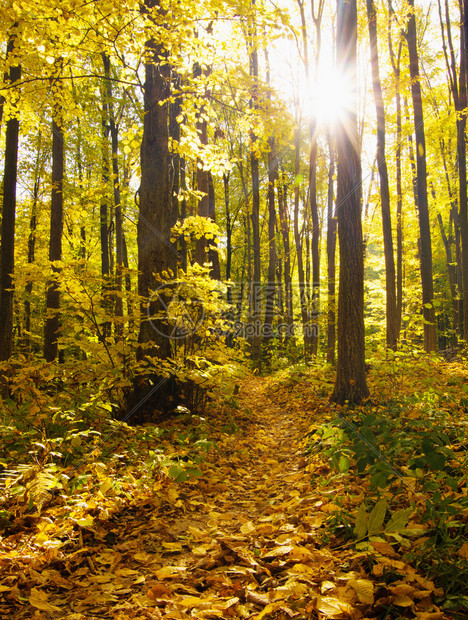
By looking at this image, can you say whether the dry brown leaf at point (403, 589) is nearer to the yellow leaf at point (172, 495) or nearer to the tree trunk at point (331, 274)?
the yellow leaf at point (172, 495)

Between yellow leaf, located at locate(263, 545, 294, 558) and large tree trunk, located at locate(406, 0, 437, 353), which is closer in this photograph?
yellow leaf, located at locate(263, 545, 294, 558)

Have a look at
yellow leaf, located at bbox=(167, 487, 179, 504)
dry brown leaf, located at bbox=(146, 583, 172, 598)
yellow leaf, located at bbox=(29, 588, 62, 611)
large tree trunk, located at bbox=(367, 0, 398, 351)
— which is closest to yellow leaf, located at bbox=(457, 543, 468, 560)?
dry brown leaf, located at bbox=(146, 583, 172, 598)

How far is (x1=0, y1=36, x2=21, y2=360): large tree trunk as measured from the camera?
23.0 feet

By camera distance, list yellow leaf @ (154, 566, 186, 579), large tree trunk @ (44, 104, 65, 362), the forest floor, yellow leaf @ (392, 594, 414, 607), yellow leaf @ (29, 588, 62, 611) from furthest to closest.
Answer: large tree trunk @ (44, 104, 65, 362), yellow leaf @ (154, 566, 186, 579), yellow leaf @ (29, 588, 62, 611), the forest floor, yellow leaf @ (392, 594, 414, 607)

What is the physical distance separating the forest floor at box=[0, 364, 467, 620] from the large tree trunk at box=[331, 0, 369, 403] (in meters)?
2.42

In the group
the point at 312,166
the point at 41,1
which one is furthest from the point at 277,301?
the point at 41,1

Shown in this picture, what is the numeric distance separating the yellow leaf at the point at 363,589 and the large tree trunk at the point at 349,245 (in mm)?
4464

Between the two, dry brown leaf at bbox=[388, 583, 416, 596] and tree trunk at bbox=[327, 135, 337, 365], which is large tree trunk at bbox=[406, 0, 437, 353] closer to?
tree trunk at bbox=[327, 135, 337, 365]

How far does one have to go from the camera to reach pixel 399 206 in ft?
56.8

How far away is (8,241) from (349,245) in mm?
6496

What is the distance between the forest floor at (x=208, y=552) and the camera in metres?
1.73

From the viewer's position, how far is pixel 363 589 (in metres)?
1.66

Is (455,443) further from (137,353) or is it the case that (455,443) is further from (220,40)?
(220,40)

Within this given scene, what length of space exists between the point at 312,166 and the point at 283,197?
6.31m
